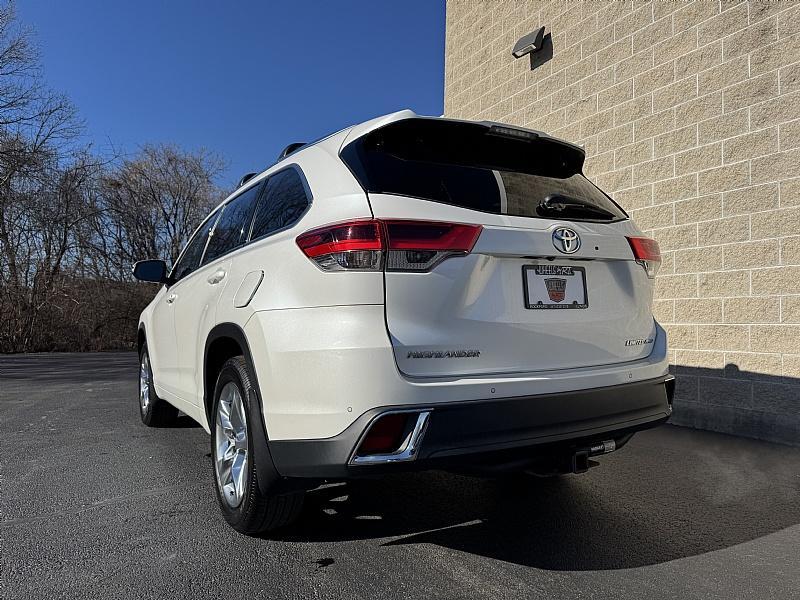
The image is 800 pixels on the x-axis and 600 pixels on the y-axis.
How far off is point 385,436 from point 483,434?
37 centimetres

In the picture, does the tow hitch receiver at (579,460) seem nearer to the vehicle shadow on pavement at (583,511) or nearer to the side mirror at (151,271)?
the vehicle shadow on pavement at (583,511)

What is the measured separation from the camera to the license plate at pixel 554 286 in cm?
239

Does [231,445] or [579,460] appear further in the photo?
[231,445]

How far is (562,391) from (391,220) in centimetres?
98

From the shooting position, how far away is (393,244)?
2172 mm

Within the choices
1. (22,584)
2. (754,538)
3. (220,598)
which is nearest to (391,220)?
(220,598)

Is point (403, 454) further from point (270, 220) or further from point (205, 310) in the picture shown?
point (205, 310)

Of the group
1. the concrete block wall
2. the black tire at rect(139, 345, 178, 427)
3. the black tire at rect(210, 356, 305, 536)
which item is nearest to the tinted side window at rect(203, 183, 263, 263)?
the black tire at rect(210, 356, 305, 536)

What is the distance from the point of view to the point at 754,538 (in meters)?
2.78

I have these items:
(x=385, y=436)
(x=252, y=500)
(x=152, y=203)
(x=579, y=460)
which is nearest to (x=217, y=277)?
(x=252, y=500)

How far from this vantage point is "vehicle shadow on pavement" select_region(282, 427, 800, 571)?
2.66 meters

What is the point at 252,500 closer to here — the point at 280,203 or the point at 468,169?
the point at 280,203

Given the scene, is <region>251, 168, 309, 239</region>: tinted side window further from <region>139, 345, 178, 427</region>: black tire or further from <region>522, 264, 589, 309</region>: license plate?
<region>139, 345, 178, 427</region>: black tire

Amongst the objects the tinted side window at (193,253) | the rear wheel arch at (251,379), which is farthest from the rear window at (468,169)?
the tinted side window at (193,253)
